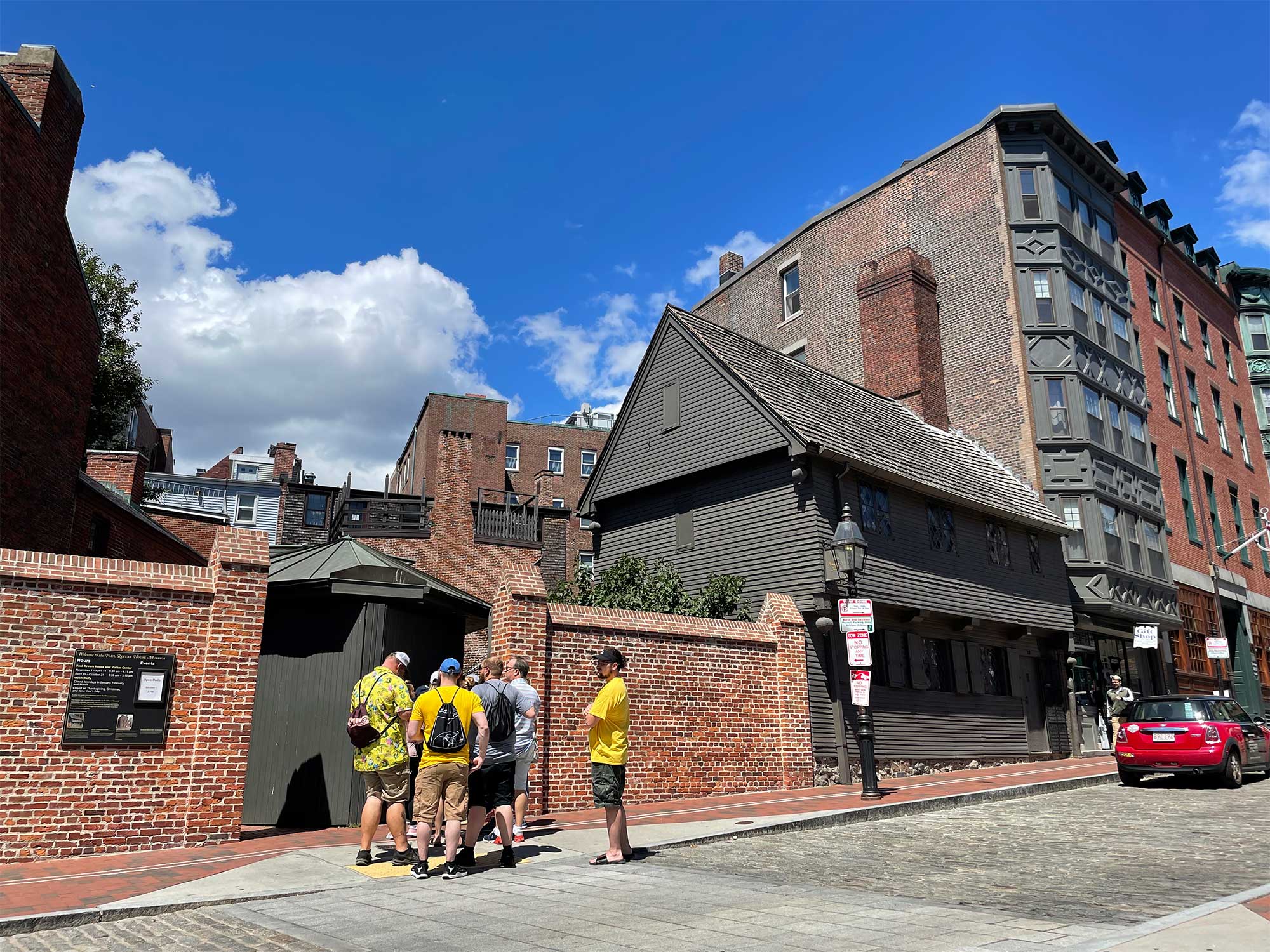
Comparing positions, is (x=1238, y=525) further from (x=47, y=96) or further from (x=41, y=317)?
(x=47, y=96)

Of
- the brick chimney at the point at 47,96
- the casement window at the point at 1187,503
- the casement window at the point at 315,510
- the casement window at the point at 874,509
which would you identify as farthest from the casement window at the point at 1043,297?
the casement window at the point at 315,510

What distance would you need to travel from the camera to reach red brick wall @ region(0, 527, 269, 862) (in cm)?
913

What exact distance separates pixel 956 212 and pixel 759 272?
26.0 ft

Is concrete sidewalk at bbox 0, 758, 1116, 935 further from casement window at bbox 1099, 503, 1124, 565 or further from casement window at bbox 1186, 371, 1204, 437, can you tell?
casement window at bbox 1186, 371, 1204, 437

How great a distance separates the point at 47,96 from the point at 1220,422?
131ft

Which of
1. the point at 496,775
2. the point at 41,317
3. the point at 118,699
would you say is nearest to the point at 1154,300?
the point at 496,775

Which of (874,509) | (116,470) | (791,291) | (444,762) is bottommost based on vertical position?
(444,762)

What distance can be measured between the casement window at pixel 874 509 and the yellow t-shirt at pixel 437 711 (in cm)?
1181

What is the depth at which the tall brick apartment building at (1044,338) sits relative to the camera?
25.8 m

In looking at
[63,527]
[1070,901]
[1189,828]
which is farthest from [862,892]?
[63,527]

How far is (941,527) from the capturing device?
810 inches

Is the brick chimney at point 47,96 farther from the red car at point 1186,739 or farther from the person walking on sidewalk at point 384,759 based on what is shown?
the red car at point 1186,739

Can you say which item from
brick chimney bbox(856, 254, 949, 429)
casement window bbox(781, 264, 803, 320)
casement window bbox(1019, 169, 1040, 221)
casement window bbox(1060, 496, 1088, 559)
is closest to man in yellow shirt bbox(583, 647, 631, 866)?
casement window bbox(1060, 496, 1088, 559)

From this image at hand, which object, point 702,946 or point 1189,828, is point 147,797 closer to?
point 702,946
